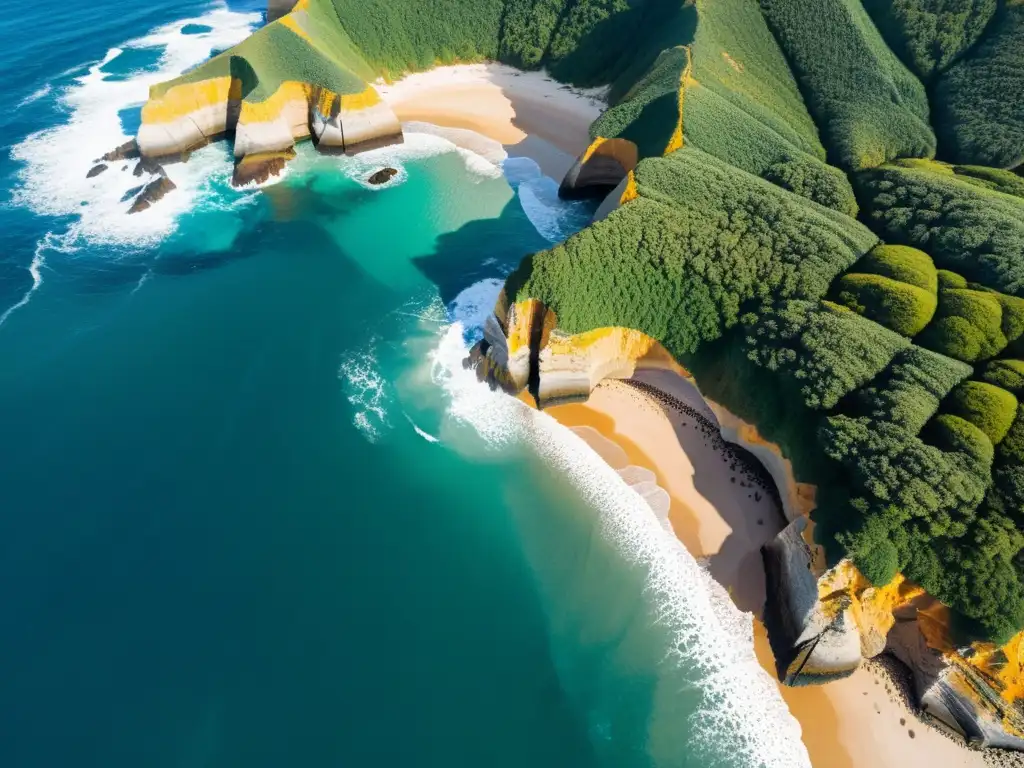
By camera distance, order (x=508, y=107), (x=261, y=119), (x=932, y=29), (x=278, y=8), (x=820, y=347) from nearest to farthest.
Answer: (x=820, y=347)
(x=932, y=29)
(x=261, y=119)
(x=508, y=107)
(x=278, y=8)

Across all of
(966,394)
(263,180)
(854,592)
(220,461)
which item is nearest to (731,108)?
(966,394)

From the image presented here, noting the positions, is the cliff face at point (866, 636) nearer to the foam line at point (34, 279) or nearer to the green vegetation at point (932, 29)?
the green vegetation at point (932, 29)

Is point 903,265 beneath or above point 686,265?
above

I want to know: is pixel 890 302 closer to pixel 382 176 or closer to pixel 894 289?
pixel 894 289

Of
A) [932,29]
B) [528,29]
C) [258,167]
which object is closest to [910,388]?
[932,29]

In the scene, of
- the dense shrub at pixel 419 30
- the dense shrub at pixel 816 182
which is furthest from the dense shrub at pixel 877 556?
the dense shrub at pixel 419 30

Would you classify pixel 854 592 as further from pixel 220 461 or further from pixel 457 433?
pixel 220 461
